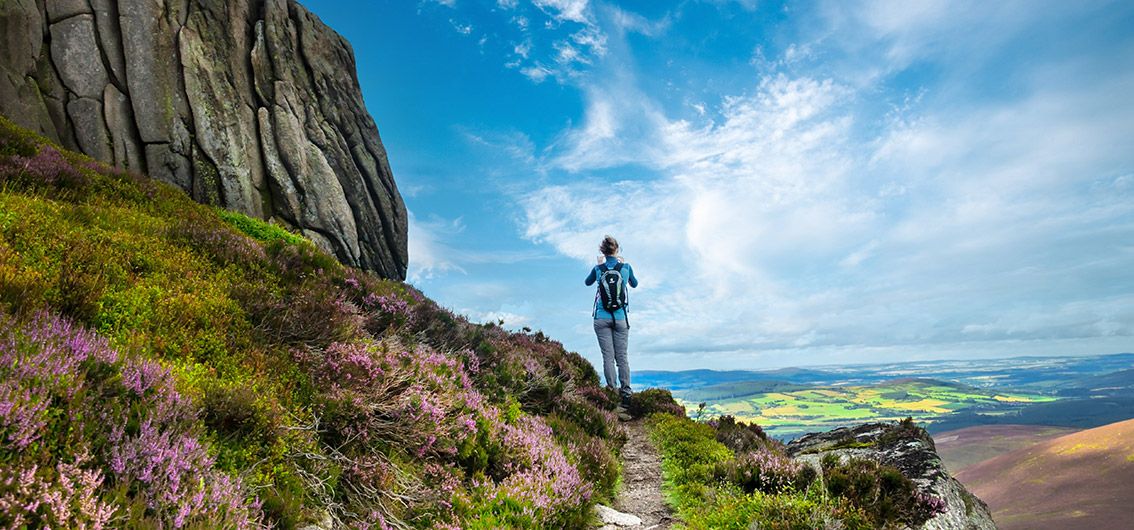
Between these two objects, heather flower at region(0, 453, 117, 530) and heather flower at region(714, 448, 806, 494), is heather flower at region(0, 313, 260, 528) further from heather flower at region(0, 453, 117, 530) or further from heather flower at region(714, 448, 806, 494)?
heather flower at region(714, 448, 806, 494)

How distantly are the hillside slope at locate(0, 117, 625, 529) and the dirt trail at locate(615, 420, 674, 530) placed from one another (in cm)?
45

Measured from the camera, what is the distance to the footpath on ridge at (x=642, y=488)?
6.22m

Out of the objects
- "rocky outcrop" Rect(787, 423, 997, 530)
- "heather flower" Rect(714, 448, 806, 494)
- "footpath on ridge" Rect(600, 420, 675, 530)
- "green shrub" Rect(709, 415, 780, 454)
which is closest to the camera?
"rocky outcrop" Rect(787, 423, 997, 530)

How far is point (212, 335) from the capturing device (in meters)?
4.86

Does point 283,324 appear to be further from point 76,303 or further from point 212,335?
point 76,303

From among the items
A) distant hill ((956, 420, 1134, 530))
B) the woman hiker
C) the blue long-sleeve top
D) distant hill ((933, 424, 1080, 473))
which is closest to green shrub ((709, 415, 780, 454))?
the woman hiker

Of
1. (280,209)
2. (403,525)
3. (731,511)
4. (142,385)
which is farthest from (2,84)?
(731,511)

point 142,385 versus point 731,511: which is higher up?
point 142,385

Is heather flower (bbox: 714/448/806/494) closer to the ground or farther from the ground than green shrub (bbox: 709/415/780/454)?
farther from the ground

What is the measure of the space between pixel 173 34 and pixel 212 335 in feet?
68.6

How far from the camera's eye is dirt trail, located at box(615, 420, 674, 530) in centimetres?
638

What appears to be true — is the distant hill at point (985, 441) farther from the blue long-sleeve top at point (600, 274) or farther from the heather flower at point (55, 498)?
the heather flower at point (55, 498)

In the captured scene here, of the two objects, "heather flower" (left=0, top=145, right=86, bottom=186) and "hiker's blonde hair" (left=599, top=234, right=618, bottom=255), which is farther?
"hiker's blonde hair" (left=599, top=234, right=618, bottom=255)

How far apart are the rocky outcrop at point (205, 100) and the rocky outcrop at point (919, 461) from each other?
2086cm
